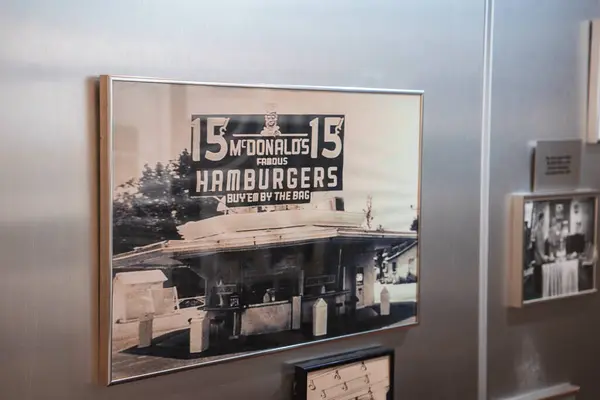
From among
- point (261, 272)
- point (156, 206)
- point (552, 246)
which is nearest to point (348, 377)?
point (261, 272)

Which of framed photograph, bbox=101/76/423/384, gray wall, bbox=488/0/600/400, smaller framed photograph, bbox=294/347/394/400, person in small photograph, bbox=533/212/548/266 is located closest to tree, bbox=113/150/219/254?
framed photograph, bbox=101/76/423/384

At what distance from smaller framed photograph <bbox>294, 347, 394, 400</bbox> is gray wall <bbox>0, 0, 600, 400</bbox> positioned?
3 cm

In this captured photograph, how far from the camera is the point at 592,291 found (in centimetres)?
193

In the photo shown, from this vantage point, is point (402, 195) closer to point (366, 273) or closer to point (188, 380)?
point (366, 273)

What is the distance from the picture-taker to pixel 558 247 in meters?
1.84

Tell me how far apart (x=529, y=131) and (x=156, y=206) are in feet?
3.17

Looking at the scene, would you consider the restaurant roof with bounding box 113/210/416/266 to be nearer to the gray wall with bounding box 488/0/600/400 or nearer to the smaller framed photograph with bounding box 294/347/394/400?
the smaller framed photograph with bounding box 294/347/394/400

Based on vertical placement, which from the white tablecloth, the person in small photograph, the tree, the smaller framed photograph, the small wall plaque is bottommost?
the smaller framed photograph

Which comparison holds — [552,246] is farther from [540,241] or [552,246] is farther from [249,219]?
[249,219]

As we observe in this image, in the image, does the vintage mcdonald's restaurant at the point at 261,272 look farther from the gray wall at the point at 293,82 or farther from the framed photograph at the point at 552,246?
the framed photograph at the point at 552,246

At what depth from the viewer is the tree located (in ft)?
3.94

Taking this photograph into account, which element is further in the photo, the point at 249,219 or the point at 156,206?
the point at 249,219

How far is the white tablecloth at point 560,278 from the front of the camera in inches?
71.9

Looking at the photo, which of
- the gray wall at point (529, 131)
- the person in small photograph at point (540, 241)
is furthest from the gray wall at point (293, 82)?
the person in small photograph at point (540, 241)
